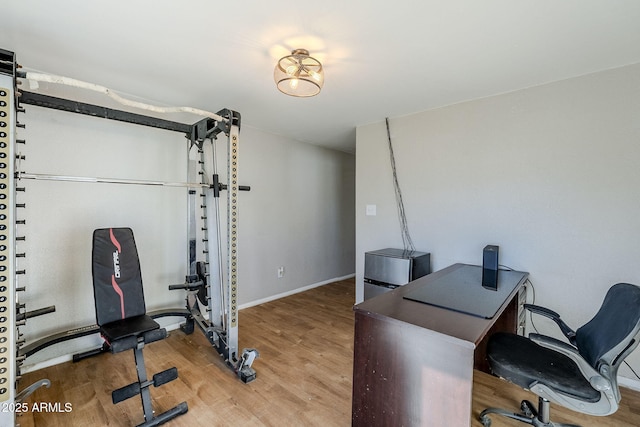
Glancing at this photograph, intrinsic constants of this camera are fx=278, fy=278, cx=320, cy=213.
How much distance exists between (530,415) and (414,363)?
3.59 ft

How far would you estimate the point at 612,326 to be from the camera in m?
1.35

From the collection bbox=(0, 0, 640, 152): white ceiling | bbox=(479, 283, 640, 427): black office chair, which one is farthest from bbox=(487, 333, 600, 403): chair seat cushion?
bbox=(0, 0, 640, 152): white ceiling

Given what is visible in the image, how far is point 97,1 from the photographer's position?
1.39 metres

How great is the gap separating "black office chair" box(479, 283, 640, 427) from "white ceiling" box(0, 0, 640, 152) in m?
1.49

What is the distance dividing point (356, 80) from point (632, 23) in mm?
1608

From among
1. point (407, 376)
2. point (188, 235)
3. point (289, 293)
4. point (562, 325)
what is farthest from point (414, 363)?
point (289, 293)

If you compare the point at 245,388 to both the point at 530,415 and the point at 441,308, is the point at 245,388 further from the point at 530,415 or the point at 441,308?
the point at 530,415

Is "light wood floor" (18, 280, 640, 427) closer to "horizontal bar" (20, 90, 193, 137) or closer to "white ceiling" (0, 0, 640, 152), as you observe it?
"horizontal bar" (20, 90, 193, 137)

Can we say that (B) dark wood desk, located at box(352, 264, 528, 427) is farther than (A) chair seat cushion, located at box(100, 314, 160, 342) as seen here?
No

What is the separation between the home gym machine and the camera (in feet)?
4.49

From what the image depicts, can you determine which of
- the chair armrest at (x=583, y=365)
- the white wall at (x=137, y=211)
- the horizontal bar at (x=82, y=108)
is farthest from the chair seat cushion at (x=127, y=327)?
the chair armrest at (x=583, y=365)

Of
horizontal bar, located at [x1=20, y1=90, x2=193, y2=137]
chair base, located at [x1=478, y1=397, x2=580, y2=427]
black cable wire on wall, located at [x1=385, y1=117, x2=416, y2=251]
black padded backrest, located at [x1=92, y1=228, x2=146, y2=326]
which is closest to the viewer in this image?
chair base, located at [x1=478, y1=397, x2=580, y2=427]

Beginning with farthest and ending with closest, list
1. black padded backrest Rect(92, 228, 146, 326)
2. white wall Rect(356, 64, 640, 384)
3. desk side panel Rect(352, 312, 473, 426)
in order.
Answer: white wall Rect(356, 64, 640, 384)
black padded backrest Rect(92, 228, 146, 326)
desk side panel Rect(352, 312, 473, 426)

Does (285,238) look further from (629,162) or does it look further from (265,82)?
(629,162)
